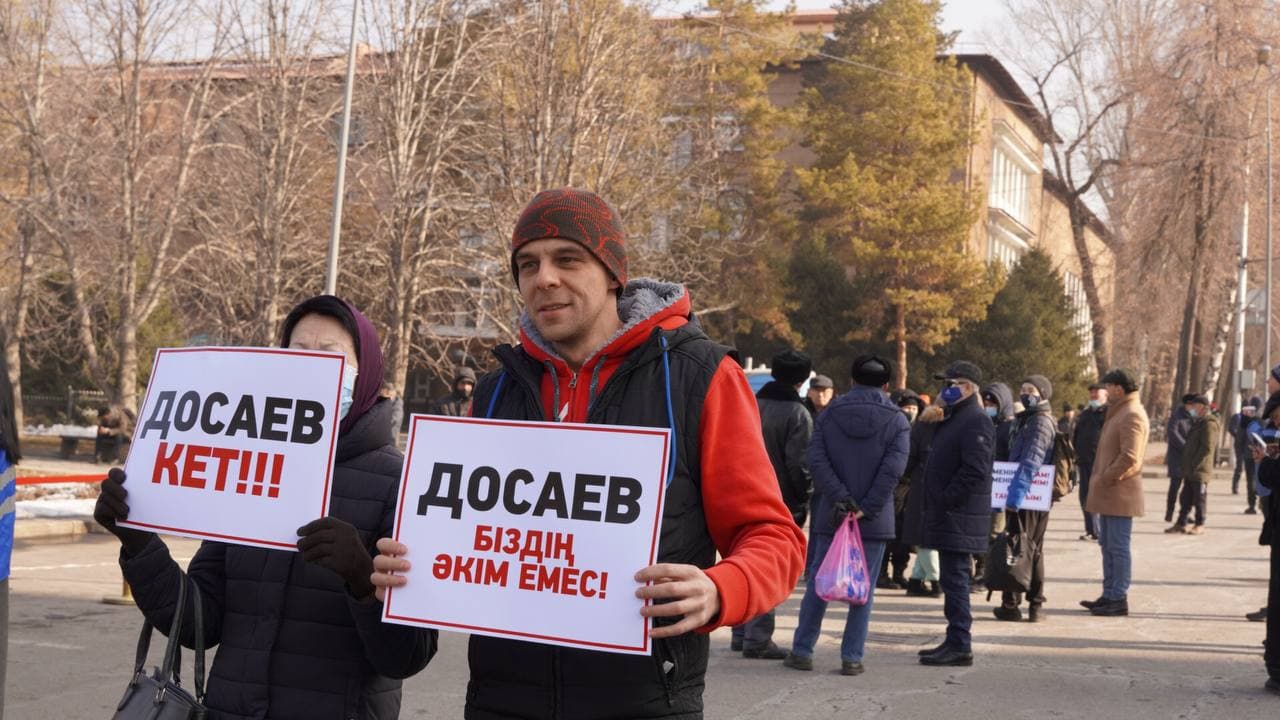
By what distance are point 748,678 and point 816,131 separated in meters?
41.8

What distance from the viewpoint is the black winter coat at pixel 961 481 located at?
31.4 feet

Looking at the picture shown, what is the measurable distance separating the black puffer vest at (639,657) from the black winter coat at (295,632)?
0.41 meters

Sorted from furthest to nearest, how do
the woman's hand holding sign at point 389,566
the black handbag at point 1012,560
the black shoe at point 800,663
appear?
the black handbag at point 1012,560, the black shoe at point 800,663, the woman's hand holding sign at point 389,566

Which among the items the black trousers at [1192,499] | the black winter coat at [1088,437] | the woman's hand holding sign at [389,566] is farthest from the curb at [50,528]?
the black trousers at [1192,499]

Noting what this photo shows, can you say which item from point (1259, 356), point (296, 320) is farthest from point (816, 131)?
point (296, 320)

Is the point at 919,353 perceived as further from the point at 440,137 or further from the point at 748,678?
the point at 748,678

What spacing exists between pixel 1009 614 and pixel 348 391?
9.20m

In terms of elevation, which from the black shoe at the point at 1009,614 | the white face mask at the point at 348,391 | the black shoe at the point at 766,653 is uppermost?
the white face mask at the point at 348,391

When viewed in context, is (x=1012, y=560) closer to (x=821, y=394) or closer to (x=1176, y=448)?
(x=821, y=394)

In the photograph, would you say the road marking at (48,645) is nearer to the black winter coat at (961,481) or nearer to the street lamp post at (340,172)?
the black winter coat at (961,481)

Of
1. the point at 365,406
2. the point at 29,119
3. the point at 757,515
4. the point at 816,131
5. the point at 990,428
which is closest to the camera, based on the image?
the point at 757,515

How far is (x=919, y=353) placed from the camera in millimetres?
49688

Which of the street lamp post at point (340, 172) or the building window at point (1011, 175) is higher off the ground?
Answer: the building window at point (1011, 175)

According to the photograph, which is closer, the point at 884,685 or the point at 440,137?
the point at 884,685
